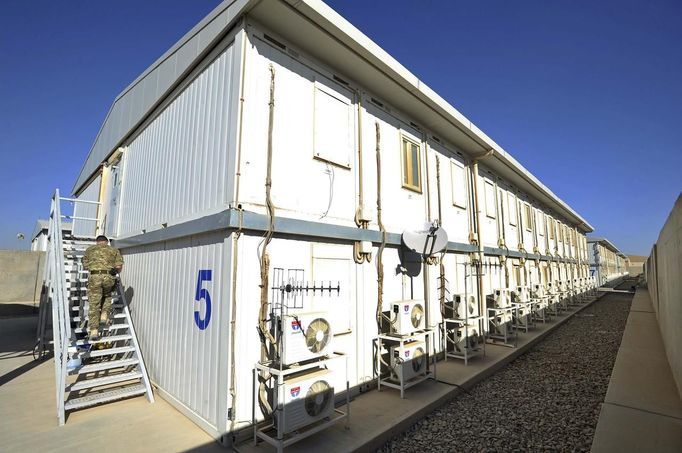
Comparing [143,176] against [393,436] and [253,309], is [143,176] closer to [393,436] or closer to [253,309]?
[253,309]

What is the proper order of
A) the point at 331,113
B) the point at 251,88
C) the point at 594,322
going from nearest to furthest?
the point at 251,88 → the point at 331,113 → the point at 594,322

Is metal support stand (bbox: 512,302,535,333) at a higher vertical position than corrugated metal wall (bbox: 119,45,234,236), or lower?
lower

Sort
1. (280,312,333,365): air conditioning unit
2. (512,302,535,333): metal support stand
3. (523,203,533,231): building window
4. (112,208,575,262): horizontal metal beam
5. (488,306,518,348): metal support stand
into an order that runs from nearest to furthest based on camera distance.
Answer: (280,312,333,365): air conditioning unit
(112,208,575,262): horizontal metal beam
(488,306,518,348): metal support stand
(512,302,535,333): metal support stand
(523,203,533,231): building window

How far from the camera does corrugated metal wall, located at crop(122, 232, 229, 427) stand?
4.43 meters

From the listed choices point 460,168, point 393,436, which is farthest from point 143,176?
point 460,168

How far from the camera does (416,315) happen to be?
6.29 m

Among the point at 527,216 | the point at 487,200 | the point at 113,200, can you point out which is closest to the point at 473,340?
the point at 487,200

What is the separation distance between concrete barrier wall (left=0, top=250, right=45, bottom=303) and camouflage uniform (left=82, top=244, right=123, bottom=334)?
1711 cm

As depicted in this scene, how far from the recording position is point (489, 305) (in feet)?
34.8

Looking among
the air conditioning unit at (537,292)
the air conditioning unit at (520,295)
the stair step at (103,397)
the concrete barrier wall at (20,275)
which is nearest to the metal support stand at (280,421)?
the stair step at (103,397)

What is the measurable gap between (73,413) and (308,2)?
676cm

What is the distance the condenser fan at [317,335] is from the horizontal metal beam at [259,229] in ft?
4.28

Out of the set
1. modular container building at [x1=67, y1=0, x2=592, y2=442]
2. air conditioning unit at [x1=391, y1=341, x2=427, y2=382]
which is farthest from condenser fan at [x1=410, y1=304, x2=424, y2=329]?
modular container building at [x1=67, y1=0, x2=592, y2=442]

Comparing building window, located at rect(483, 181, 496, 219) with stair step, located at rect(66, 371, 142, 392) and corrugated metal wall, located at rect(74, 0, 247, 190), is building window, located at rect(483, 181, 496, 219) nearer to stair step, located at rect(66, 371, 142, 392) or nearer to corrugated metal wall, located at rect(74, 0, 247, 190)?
corrugated metal wall, located at rect(74, 0, 247, 190)
